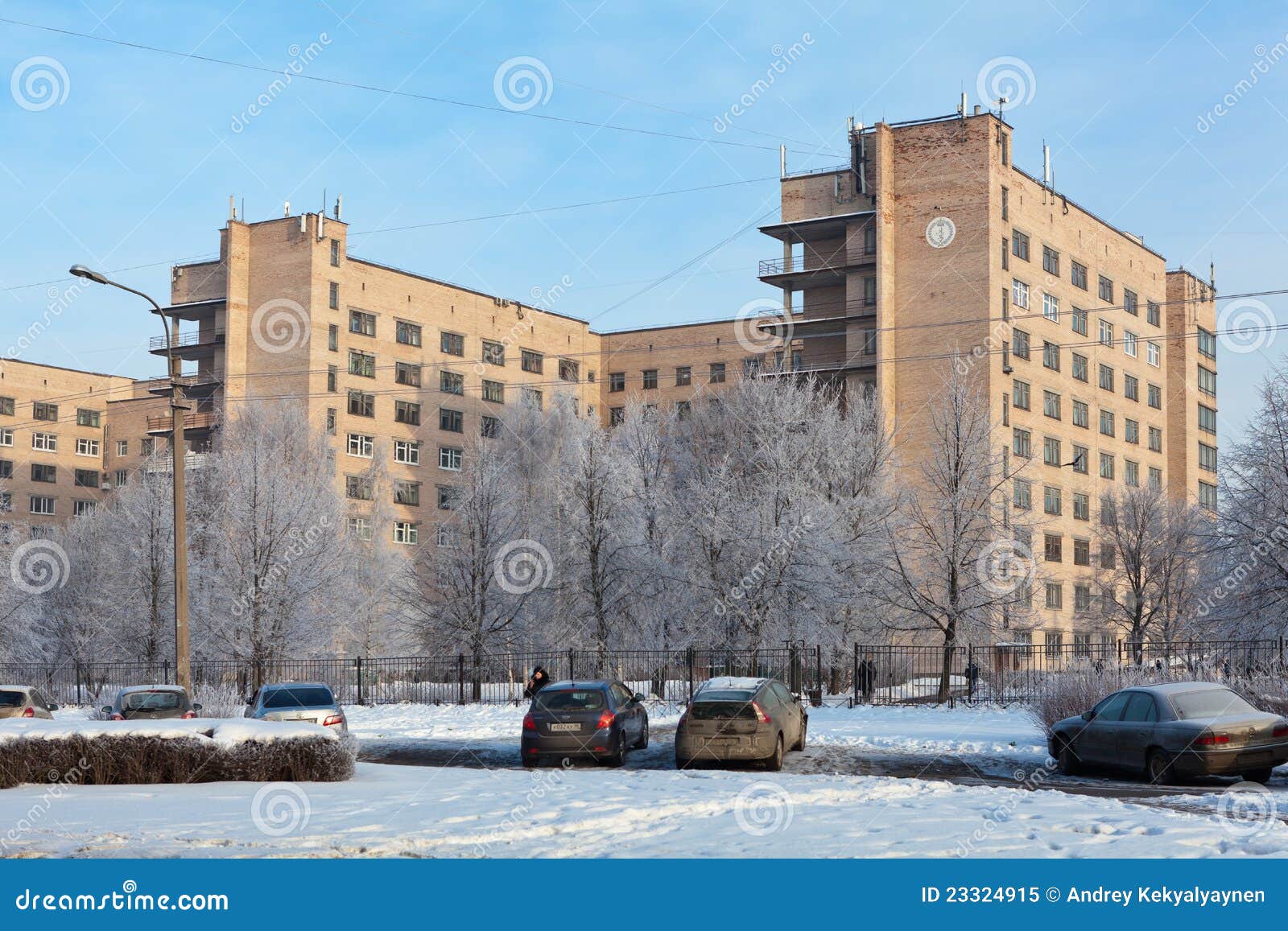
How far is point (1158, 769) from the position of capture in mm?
18641

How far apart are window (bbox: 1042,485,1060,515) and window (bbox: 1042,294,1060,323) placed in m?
9.53

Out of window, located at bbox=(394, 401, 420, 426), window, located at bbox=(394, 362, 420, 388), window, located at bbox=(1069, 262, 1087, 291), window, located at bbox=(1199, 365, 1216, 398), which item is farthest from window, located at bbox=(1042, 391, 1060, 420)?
window, located at bbox=(394, 401, 420, 426)

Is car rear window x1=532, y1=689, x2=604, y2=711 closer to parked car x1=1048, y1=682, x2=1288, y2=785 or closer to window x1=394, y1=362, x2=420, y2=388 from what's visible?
parked car x1=1048, y1=682, x2=1288, y2=785

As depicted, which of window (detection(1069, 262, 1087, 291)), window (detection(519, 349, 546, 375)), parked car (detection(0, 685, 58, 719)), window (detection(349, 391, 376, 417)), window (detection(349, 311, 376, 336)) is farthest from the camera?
window (detection(519, 349, 546, 375))

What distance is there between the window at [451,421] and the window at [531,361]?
233 inches

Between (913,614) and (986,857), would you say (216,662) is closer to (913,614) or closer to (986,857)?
(913,614)

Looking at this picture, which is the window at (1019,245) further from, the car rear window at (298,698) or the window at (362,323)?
the car rear window at (298,698)

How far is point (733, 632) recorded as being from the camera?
144 feet

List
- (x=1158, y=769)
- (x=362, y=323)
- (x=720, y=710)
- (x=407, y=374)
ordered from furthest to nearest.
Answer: (x=407, y=374)
(x=362, y=323)
(x=720, y=710)
(x=1158, y=769)

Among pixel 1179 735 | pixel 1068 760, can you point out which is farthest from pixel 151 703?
pixel 1179 735

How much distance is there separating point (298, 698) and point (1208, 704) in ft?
52.9

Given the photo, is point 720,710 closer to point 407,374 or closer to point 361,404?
point 361,404

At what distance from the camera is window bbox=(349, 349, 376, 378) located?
261ft

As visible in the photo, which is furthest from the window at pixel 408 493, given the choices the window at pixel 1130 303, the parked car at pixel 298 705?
the parked car at pixel 298 705
